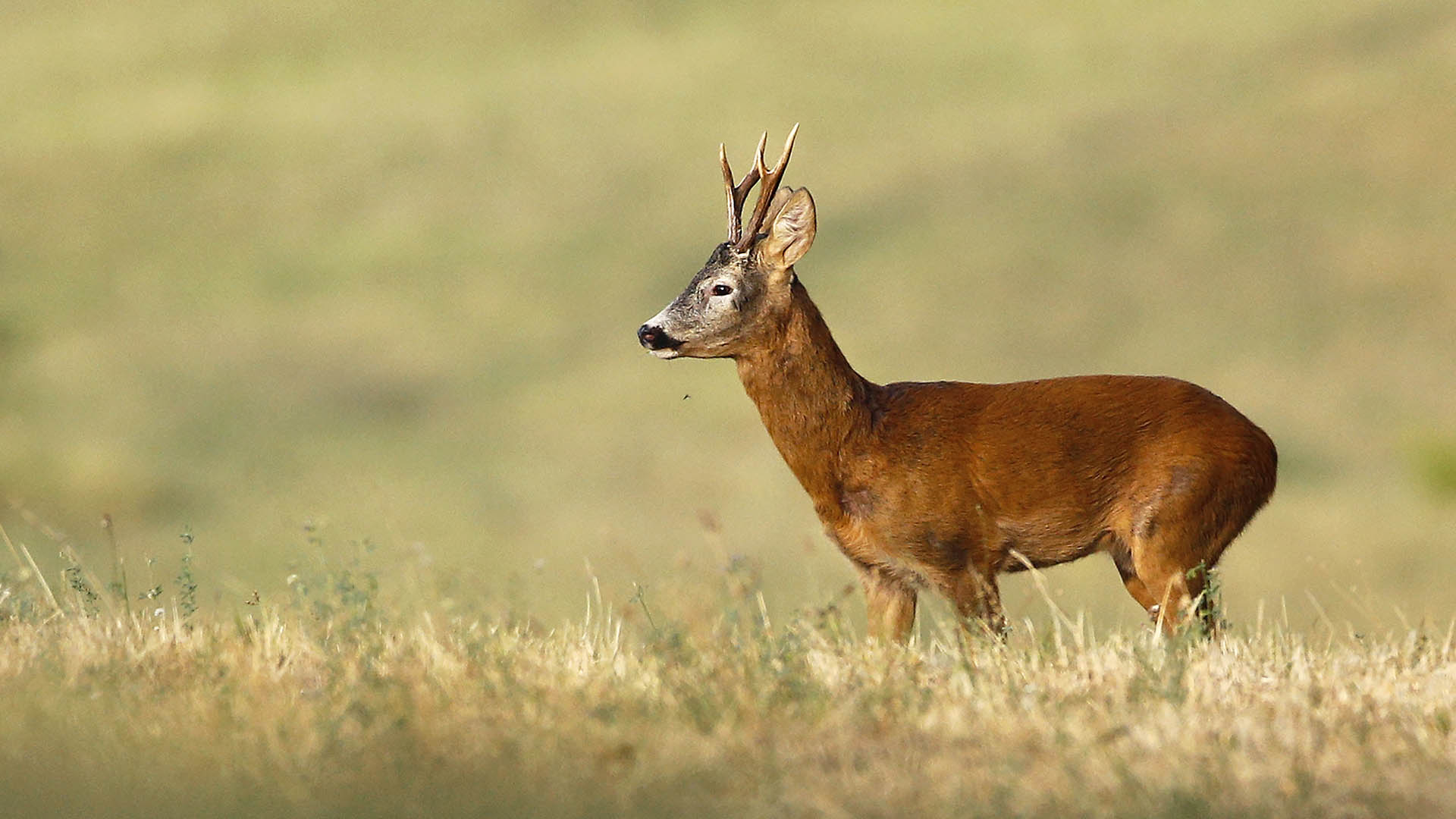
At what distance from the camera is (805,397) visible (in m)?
8.83

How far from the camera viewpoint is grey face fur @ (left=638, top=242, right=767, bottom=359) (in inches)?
340

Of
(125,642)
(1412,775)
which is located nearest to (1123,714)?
(1412,775)

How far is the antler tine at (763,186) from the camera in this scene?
8.99 m

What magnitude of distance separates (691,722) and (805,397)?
300 centimetres

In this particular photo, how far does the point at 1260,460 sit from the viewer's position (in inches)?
350

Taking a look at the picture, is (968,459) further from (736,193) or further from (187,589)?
(187,589)

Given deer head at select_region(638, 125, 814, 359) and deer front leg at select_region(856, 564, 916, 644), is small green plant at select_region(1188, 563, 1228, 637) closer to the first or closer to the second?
deer front leg at select_region(856, 564, 916, 644)

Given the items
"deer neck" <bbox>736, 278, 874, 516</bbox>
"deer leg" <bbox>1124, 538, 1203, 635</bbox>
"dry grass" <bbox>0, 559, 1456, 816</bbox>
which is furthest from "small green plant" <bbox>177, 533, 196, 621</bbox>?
"deer leg" <bbox>1124, 538, 1203, 635</bbox>

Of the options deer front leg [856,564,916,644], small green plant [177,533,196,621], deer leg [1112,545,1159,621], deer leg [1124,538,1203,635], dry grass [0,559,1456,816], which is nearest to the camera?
dry grass [0,559,1456,816]

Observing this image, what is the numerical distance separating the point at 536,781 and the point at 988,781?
4.35ft

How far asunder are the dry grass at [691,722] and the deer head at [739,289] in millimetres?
1523

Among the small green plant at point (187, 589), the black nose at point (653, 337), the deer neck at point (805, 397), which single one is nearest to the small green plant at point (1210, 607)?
the deer neck at point (805, 397)

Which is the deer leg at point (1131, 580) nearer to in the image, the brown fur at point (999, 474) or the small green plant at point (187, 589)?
the brown fur at point (999, 474)

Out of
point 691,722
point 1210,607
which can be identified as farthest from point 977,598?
point 691,722
